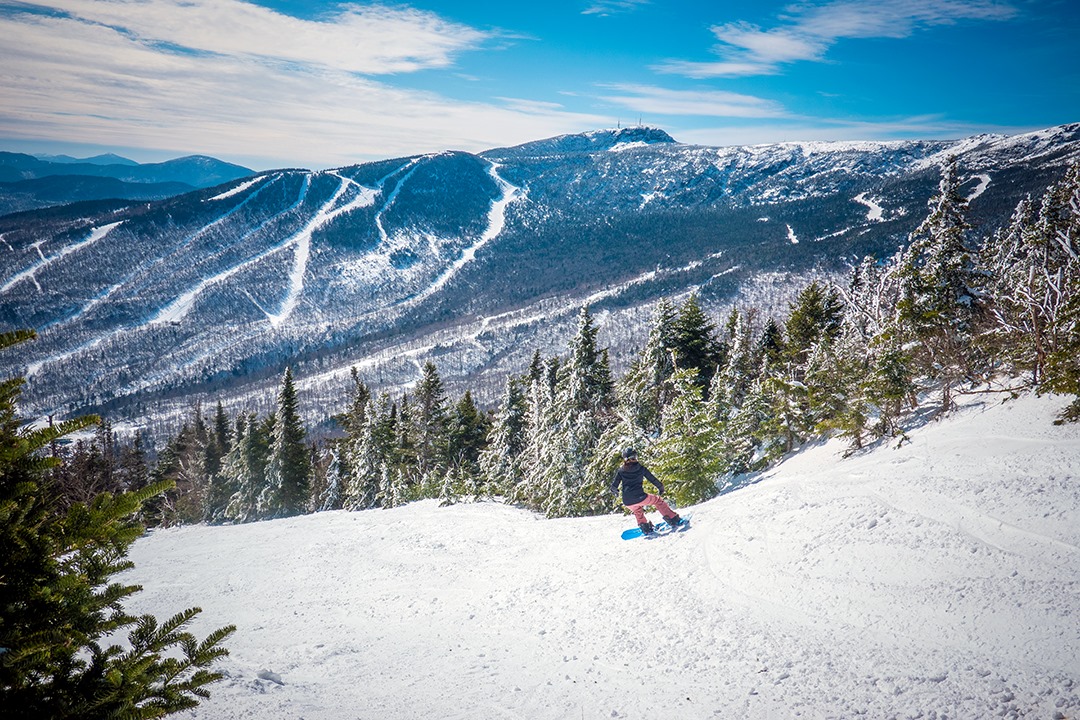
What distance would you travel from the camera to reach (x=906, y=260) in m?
20.4

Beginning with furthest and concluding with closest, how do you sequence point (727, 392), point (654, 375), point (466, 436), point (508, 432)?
point (466, 436), point (508, 432), point (654, 375), point (727, 392)

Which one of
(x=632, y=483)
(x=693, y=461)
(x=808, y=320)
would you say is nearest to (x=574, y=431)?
(x=693, y=461)

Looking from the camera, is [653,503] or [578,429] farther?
[578,429]

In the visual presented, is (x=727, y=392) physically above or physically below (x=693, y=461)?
above

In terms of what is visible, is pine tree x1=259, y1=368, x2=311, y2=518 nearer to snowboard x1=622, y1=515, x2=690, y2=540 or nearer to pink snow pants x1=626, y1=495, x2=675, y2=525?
snowboard x1=622, y1=515, x2=690, y2=540

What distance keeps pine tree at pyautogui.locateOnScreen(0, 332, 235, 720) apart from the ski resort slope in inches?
156

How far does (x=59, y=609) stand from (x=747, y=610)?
839 cm

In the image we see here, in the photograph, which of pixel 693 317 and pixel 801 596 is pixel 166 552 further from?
pixel 693 317

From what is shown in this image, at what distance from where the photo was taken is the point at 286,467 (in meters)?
38.7

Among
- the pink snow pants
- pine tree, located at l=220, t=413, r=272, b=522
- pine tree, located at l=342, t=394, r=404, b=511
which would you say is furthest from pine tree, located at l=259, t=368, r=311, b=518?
the pink snow pants

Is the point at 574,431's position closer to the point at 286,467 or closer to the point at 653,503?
the point at 653,503

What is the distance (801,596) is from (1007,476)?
4.57m

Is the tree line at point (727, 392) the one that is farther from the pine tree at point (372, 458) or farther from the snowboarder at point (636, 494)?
the snowboarder at point (636, 494)

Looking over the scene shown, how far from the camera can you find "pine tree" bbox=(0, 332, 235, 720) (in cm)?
311
